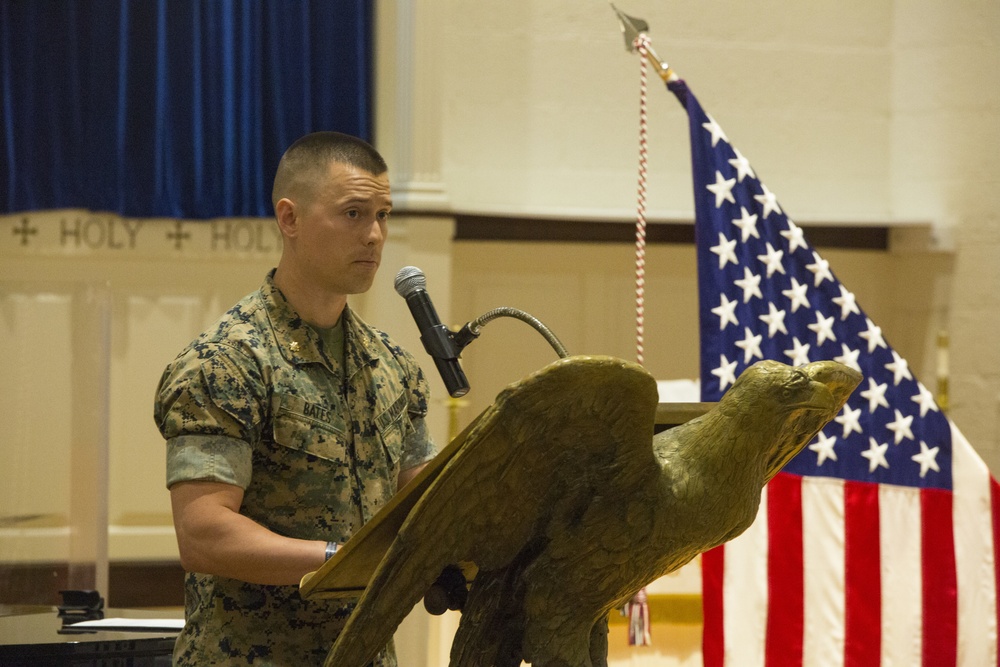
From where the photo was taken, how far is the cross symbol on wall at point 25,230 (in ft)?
15.1

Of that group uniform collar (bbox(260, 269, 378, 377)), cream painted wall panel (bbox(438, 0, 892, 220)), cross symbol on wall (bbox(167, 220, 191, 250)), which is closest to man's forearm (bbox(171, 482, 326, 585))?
uniform collar (bbox(260, 269, 378, 377))

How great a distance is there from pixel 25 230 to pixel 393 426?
3262mm

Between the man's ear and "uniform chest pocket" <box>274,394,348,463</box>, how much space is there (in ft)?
0.85

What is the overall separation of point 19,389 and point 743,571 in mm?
1882

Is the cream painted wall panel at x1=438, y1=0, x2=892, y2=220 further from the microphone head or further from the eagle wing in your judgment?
the eagle wing

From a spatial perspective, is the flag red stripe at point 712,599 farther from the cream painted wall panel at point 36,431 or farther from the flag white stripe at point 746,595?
the cream painted wall panel at point 36,431

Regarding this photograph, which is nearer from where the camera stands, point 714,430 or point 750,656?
point 714,430

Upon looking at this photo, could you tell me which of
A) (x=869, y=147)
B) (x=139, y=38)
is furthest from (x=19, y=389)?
(x=869, y=147)

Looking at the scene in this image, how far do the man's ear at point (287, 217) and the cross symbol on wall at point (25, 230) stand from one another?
3.18 meters

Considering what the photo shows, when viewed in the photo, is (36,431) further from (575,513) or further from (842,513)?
(842,513)

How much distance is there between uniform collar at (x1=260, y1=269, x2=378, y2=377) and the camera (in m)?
1.73

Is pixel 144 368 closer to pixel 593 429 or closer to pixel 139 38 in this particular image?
pixel 139 38

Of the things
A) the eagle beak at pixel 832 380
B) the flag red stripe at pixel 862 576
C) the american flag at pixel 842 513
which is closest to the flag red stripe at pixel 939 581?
the american flag at pixel 842 513

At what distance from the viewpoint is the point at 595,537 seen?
1.31m
